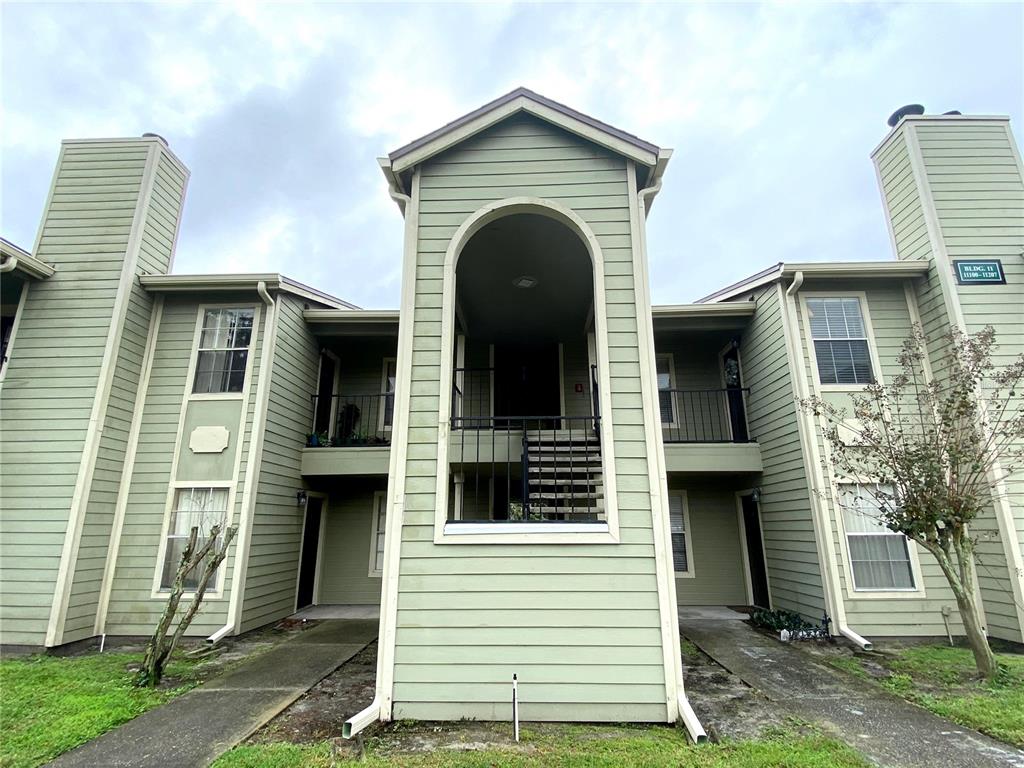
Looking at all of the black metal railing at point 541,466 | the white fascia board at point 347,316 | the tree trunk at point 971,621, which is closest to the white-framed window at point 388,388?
the white fascia board at point 347,316

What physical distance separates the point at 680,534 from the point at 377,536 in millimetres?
5784

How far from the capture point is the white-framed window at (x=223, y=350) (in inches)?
293

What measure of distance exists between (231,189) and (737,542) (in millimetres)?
41584

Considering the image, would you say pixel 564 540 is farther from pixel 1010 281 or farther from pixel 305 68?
pixel 305 68

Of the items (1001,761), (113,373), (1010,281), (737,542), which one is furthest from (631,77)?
(1001,761)

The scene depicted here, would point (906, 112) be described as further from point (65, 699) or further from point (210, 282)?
point (65, 699)

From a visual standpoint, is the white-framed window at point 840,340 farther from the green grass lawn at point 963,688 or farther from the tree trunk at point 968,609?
the green grass lawn at point 963,688

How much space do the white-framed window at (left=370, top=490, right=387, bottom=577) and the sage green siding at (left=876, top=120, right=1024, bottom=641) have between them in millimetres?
9133

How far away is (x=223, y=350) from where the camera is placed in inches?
299

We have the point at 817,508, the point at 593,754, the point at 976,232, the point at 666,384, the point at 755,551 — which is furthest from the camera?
the point at 666,384

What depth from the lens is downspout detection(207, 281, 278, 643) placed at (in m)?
6.50

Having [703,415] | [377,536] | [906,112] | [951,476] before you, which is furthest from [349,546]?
[906,112]

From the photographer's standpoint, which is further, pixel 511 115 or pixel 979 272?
pixel 979 272

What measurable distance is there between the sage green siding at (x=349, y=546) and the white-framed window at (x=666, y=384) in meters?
5.72
